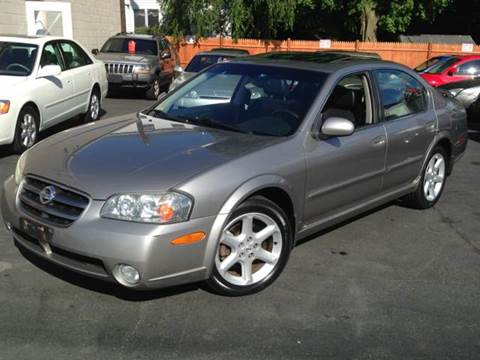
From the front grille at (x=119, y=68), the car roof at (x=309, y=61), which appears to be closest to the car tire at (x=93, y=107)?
the front grille at (x=119, y=68)

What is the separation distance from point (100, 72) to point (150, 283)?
304 inches

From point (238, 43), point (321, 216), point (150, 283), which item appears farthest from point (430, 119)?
point (238, 43)

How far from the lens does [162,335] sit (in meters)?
3.36

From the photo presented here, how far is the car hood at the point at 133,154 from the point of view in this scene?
3.47 metres

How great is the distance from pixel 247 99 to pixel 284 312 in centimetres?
180

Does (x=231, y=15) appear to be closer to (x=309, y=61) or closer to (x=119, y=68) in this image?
(x=119, y=68)

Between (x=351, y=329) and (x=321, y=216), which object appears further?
(x=321, y=216)

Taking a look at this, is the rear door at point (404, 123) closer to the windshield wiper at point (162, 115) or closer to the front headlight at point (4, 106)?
the windshield wiper at point (162, 115)

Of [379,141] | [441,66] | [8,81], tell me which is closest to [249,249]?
[379,141]

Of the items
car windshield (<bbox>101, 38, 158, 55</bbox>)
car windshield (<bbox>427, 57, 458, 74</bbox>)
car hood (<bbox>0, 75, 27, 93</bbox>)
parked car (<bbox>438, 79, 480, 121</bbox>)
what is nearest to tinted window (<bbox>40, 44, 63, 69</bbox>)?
car hood (<bbox>0, 75, 27, 93</bbox>)

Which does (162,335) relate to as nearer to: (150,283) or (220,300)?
(150,283)

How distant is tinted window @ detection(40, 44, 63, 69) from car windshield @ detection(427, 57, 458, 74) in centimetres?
1029

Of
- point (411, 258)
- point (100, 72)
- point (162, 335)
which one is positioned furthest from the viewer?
point (100, 72)

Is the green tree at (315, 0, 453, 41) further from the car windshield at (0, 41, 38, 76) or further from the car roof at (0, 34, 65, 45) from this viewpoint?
the car windshield at (0, 41, 38, 76)
